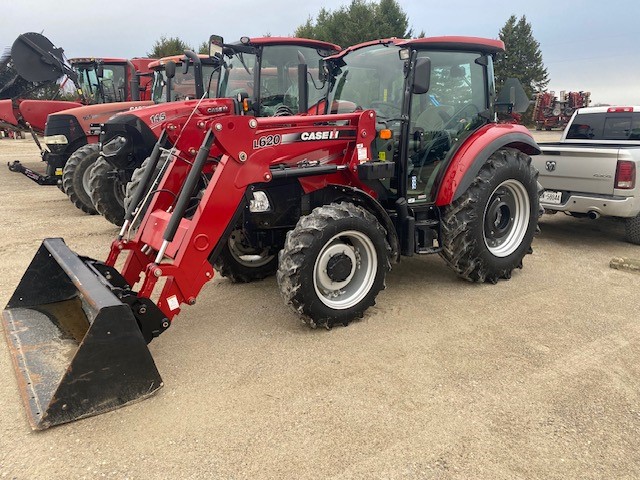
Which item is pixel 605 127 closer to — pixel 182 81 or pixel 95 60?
pixel 182 81

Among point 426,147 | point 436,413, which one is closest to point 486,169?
point 426,147

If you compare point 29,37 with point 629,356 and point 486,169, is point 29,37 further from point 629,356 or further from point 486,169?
point 629,356

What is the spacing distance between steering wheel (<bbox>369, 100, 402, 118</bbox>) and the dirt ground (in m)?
1.70

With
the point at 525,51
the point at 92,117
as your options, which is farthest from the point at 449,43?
the point at 525,51

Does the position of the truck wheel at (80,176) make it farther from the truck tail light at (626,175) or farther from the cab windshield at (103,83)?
the truck tail light at (626,175)

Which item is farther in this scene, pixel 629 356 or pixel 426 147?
pixel 426 147

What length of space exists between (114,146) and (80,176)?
2.50 m

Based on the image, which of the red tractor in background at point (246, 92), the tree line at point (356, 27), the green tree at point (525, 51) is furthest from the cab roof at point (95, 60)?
the green tree at point (525, 51)

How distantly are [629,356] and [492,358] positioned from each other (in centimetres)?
99

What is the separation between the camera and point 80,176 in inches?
327

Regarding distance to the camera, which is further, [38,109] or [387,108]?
[38,109]

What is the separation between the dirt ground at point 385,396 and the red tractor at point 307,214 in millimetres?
245

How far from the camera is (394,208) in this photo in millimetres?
4594

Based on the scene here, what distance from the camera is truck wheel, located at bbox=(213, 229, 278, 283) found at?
16.0 ft
